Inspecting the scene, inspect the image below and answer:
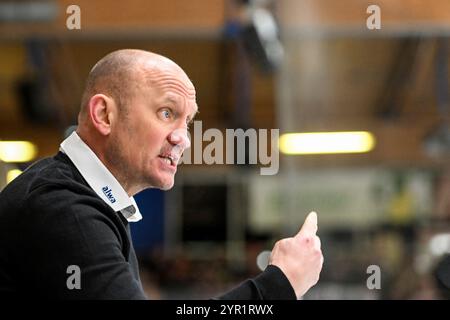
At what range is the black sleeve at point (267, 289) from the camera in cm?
85

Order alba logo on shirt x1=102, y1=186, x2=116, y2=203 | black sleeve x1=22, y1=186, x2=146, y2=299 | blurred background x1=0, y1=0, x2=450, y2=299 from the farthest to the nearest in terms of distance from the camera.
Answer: blurred background x1=0, y1=0, x2=450, y2=299 < alba logo on shirt x1=102, y1=186, x2=116, y2=203 < black sleeve x1=22, y1=186, x2=146, y2=299

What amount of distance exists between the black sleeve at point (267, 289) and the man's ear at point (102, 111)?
222 mm

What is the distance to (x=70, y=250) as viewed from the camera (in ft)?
2.75

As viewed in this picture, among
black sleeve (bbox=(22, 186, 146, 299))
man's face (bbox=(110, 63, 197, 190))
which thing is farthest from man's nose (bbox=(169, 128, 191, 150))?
black sleeve (bbox=(22, 186, 146, 299))

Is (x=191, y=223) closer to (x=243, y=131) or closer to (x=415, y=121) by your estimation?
(x=415, y=121)

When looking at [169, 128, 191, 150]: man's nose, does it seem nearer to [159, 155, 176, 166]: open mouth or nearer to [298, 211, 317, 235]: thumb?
[159, 155, 176, 166]: open mouth

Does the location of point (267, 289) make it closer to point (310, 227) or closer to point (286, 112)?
point (310, 227)

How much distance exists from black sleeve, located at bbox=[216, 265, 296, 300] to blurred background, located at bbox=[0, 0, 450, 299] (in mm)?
136

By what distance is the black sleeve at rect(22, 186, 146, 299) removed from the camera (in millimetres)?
829

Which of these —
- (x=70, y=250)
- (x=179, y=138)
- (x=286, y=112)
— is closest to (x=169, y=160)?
(x=179, y=138)

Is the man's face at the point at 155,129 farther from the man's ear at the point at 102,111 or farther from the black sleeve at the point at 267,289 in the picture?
the black sleeve at the point at 267,289

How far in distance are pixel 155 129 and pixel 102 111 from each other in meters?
0.06

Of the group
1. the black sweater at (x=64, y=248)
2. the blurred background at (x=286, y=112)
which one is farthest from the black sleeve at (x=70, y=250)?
the blurred background at (x=286, y=112)

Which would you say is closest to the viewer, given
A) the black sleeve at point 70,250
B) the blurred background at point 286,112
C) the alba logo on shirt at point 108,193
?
the black sleeve at point 70,250
